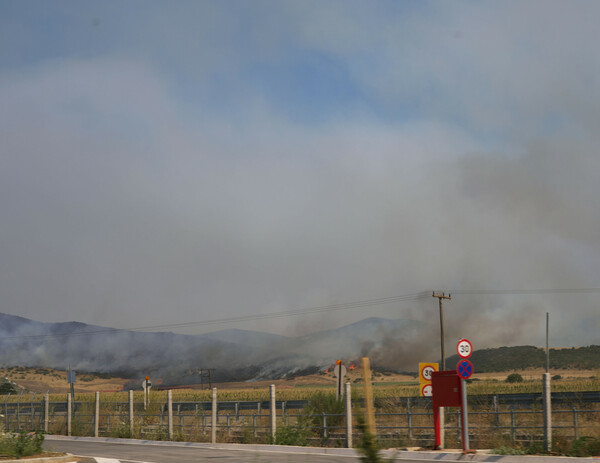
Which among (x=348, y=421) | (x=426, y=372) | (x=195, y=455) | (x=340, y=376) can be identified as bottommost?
(x=195, y=455)

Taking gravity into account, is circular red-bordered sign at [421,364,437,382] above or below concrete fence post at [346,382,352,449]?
above

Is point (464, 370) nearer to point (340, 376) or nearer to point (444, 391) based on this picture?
point (444, 391)

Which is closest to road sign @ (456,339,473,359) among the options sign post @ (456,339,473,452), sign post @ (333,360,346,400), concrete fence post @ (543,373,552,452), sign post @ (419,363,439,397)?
sign post @ (456,339,473,452)

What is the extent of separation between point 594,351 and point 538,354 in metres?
15.5

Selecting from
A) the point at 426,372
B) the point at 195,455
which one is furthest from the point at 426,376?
the point at 195,455

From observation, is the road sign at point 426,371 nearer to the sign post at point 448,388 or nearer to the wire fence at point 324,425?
the wire fence at point 324,425

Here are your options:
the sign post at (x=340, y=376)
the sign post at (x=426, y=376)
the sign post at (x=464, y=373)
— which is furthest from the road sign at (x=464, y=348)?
the sign post at (x=340, y=376)

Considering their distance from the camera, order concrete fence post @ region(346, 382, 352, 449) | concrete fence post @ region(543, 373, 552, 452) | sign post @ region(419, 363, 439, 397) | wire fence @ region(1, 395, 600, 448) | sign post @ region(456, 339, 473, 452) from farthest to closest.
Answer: sign post @ region(419, 363, 439, 397), concrete fence post @ region(346, 382, 352, 449), wire fence @ region(1, 395, 600, 448), sign post @ region(456, 339, 473, 452), concrete fence post @ region(543, 373, 552, 452)

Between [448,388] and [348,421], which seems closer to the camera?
[448,388]

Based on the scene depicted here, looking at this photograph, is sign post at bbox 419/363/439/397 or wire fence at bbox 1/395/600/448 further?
sign post at bbox 419/363/439/397

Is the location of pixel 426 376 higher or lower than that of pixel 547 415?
higher

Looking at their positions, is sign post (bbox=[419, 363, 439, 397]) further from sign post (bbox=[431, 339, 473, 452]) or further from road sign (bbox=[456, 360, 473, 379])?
road sign (bbox=[456, 360, 473, 379])

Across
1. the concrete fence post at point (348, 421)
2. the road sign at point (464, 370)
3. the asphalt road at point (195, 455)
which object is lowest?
the asphalt road at point (195, 455)

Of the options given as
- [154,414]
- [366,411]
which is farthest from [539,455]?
[154,414]
